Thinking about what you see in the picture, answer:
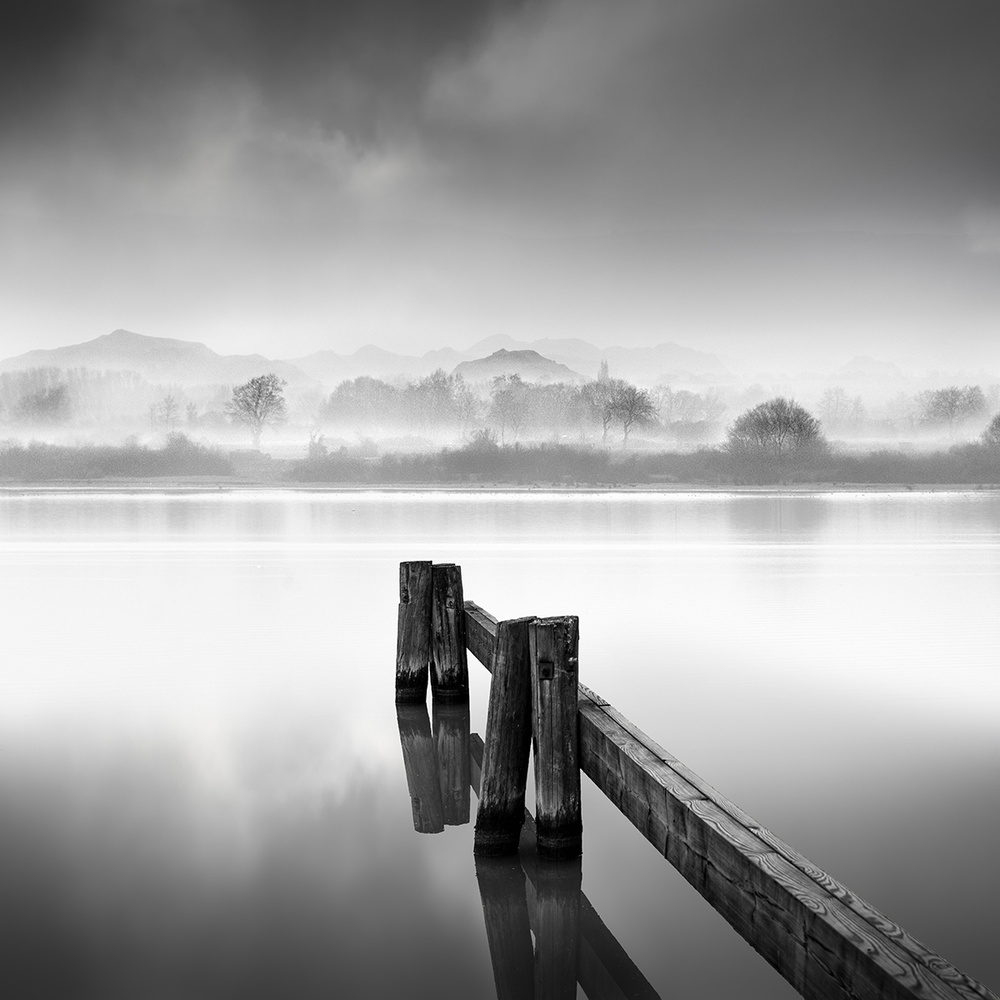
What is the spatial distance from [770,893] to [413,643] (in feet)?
18.3

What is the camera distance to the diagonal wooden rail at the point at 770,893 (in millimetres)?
2445

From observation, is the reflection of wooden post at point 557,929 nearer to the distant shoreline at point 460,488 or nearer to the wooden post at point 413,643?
the wooden post at point 413,643

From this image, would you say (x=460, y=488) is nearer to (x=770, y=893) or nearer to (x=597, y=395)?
(x=770, y=893)

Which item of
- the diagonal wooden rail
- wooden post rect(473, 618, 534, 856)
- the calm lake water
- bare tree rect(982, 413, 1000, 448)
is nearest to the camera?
the diagonal wooden rail

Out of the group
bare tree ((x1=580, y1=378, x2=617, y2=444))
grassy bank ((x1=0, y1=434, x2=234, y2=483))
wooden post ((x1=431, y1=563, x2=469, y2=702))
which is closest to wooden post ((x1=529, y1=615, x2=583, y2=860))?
wooden post ((x1=431, y1=563, x2=469, y2=702))

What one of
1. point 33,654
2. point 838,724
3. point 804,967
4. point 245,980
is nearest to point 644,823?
point 804,967

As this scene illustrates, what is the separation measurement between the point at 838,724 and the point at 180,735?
5244 mm

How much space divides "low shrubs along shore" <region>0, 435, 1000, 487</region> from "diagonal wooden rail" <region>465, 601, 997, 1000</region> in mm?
72869

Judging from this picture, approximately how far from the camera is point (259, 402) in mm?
116688

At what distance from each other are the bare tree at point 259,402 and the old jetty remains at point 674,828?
112 m

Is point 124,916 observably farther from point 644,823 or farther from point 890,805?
point 890,805

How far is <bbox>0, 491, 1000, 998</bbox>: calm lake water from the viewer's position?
165 inches

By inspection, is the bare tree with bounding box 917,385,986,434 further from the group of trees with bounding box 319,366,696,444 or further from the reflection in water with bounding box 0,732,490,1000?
the reflection in water with bounding box 0,732,490,1000

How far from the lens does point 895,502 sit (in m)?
49.3
